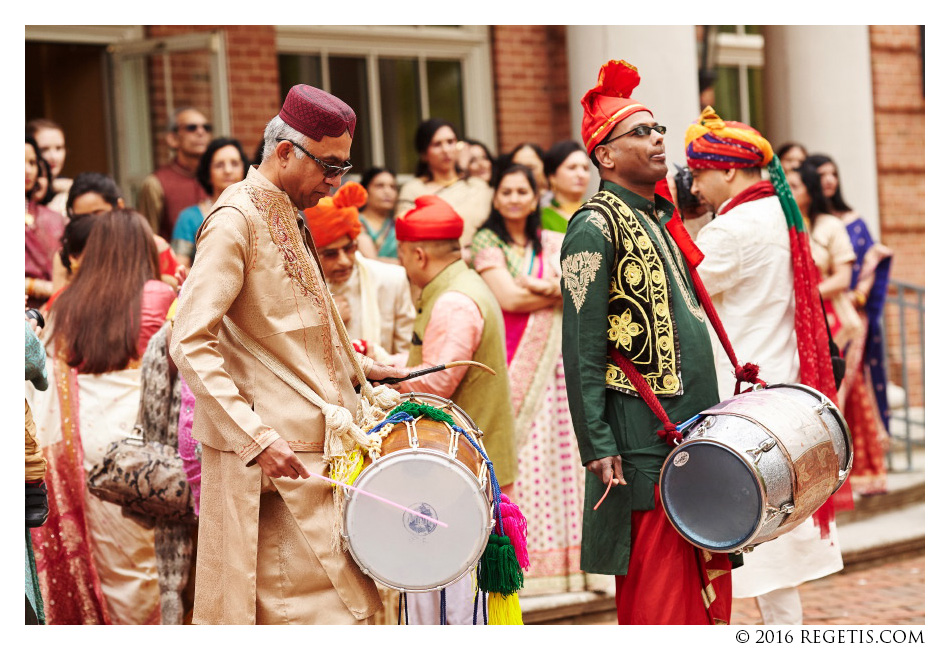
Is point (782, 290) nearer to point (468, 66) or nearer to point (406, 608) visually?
point (406, 608)

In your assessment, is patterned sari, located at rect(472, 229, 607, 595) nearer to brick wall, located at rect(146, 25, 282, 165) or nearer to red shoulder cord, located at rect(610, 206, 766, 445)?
red shoulder cord, located at rect(610, 206, 766, 445)

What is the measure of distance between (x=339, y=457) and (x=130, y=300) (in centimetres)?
205

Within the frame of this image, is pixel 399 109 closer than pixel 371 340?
No

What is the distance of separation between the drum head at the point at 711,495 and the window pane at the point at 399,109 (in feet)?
23.5

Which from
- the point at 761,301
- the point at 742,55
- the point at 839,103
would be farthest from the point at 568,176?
the point at 742,55

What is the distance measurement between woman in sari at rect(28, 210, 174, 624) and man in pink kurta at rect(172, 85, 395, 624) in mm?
1843

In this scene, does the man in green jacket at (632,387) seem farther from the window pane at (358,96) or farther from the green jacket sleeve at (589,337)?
the window pane at (358,96)

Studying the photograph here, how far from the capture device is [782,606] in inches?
204

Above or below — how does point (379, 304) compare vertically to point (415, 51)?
below

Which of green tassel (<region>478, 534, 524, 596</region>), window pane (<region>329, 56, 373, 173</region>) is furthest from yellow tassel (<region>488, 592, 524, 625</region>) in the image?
window pane (<region>329, 56, 373, 173</region>)

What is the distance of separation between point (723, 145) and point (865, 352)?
4.00m

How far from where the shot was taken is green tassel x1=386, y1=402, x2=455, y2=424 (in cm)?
378

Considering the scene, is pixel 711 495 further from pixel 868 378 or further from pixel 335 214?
pixel 868 378
